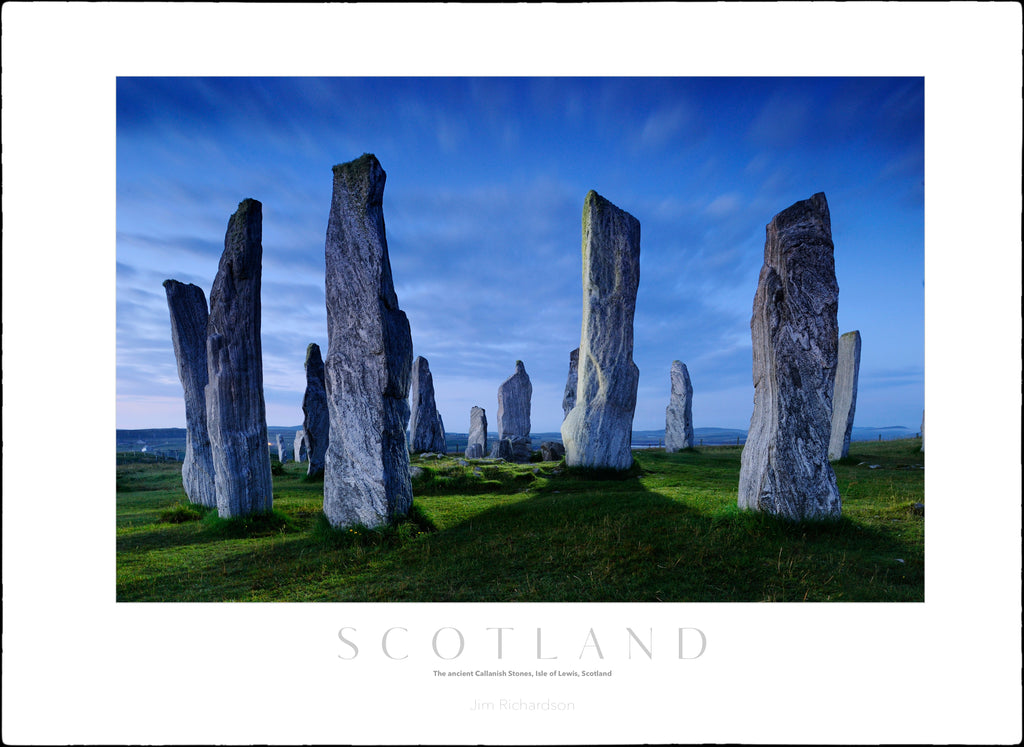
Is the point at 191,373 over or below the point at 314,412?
over

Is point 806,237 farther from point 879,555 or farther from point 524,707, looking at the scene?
point 524,707

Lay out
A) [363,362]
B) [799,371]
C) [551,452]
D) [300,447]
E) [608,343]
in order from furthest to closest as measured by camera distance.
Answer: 1. [300,447]
2. [551,452]
3. [608,343]
4. [363,362]
5. [799,371]

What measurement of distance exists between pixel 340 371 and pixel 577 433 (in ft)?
23.4

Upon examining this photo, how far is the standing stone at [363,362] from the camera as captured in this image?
673 centimetres

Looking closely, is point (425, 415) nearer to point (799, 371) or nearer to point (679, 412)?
point (679, 412)

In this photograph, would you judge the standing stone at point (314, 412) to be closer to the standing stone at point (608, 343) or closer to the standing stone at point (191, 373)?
the standing stone at point (191, 373)

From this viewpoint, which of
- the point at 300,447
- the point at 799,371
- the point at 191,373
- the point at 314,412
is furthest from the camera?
the point at 300,447

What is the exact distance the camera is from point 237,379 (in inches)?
316

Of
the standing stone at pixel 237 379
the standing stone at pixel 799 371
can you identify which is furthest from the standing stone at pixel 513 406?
the standing stone at pixel 799 371

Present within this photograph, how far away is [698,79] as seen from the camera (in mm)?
4281

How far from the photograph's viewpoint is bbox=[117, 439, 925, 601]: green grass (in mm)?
4535

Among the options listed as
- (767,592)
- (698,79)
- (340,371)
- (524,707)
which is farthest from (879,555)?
(340,371)

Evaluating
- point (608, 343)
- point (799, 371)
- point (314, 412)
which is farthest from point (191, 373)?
point (799, 371)

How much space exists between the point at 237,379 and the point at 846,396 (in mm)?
18243
